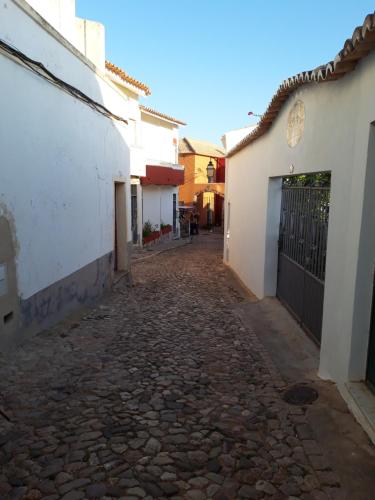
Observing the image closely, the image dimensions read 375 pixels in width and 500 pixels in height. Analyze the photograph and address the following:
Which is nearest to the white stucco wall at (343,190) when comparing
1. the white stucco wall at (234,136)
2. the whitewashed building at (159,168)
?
the white stucco wall at (234,136)

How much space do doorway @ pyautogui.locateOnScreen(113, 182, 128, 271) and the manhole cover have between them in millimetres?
7412

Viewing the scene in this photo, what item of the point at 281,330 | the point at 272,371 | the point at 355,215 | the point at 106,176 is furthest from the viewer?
the point at 106,176

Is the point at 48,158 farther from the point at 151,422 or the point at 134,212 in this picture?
the point at 134,212

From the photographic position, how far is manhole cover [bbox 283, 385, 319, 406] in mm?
3967

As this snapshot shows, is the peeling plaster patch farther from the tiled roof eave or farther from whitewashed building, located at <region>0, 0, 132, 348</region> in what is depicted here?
the tiled roof eave

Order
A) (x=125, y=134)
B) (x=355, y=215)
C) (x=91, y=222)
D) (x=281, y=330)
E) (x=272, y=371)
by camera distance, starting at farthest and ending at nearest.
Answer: (x=125, y=134), (x=91, y=222), (x=281, y=330), (x=272, y=371), (x=355, y=215)

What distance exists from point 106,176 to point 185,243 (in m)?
14.5

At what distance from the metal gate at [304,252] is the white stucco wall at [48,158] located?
356cm

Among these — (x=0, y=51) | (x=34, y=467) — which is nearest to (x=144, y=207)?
(x=0, y=51)

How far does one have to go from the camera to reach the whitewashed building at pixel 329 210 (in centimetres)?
361

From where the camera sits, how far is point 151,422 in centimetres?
352

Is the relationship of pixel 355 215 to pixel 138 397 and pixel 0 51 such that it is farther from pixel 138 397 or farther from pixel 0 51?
pixel 0 51

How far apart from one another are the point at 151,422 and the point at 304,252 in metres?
3.56

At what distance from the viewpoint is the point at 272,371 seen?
4.80m
